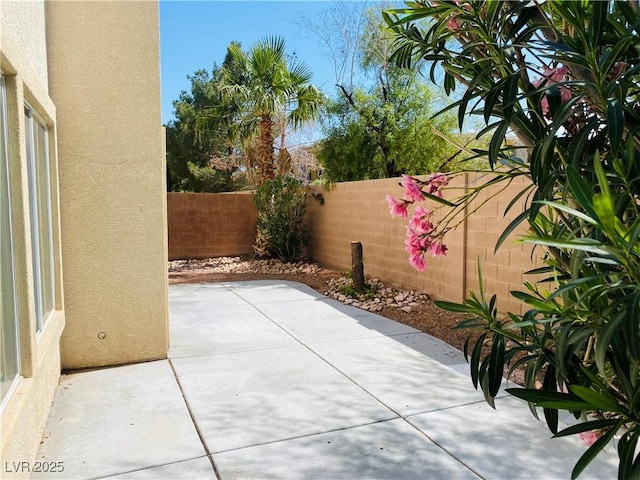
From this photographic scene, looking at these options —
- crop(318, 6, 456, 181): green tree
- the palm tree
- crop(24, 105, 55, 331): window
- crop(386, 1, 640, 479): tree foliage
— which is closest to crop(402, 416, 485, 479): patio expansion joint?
crop(386, 1, 640, 479): tree foliage

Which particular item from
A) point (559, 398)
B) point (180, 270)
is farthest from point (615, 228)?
point (180, 270)

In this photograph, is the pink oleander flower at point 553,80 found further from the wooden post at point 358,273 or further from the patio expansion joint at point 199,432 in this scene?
the wooden post at point 358,273

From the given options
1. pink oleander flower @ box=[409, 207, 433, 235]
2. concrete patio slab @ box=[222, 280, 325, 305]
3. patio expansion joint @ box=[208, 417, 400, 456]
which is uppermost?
pink oleander flower @ box=[409, 207, 433, 235]

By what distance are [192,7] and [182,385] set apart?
7385 millimetres

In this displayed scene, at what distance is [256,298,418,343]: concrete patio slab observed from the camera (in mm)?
5648

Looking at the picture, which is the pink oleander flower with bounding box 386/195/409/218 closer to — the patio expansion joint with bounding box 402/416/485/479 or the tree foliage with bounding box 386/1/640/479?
the tree foliage with bounding box 386/1/640/479

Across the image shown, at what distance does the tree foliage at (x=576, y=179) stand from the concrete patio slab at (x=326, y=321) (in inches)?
152

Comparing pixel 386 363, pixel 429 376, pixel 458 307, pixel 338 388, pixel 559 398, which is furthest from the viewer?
pixel 386 363

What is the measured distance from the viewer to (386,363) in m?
4.61

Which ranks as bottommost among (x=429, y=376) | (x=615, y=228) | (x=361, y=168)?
(x=429, y=376)

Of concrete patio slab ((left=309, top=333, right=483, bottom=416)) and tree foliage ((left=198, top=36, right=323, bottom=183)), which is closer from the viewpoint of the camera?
concrete patio slab ((left=309, top=333, right=483, bottom=416))

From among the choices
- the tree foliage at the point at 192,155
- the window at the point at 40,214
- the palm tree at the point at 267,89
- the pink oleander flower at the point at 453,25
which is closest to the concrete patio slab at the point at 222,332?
the window at the point at 40,214

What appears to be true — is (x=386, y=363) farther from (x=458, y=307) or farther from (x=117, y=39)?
(x=117, y=39)

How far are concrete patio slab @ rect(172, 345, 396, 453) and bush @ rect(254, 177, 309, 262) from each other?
665 cm
